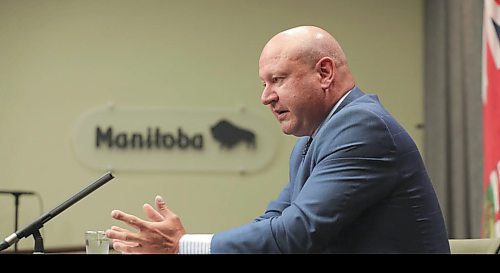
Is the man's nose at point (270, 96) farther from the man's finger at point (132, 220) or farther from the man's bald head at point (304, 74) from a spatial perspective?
the man's finger at point (132, 220)

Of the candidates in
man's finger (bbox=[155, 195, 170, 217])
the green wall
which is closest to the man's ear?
man's finger (bbox=[155, 195, 170, 217])

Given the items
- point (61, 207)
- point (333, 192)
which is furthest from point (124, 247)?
point (333, 192)

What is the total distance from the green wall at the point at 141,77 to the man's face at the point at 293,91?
3180mm

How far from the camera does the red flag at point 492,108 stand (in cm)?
345

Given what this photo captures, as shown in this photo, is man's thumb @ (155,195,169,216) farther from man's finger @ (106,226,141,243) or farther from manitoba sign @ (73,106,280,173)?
manitoba sign @ (73,106,280,173)

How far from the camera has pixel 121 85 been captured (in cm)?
505

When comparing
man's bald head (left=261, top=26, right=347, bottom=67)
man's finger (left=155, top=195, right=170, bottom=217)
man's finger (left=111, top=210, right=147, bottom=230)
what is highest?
man's bald head (left=261, top=26, right=347, bottom=67)

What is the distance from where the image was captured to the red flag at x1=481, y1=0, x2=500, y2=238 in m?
3.45

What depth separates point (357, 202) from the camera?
163cm

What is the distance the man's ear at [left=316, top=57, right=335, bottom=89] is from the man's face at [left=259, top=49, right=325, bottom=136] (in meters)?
0.01

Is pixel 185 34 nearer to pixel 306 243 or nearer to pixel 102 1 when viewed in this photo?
pixel 102 1

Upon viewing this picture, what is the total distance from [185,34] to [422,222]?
359 cm
